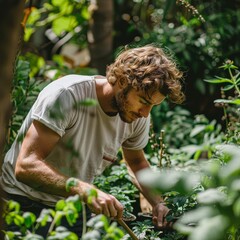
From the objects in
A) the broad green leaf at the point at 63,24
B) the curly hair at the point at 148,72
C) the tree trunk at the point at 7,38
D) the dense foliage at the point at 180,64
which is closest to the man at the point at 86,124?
the curly hair at the point at 148,72

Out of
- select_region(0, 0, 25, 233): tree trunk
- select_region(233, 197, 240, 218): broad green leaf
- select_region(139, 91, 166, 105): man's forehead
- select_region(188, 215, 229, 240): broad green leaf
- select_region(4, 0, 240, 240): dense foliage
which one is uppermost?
select_region(0, 0, 25, 233): tree trunk

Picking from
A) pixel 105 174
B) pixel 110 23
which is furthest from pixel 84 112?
pixel 110 23

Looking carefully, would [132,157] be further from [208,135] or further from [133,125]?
[208,135]

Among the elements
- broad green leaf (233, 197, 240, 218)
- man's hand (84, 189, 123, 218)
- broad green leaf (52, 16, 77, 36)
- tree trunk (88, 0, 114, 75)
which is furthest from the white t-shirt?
broad green leaf (52, 16, 77, 36)

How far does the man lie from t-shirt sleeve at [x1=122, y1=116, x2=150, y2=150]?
0.05 m

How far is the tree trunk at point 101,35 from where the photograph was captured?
19.4ft

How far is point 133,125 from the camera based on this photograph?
10.6 ft

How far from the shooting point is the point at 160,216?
2865 millimetres

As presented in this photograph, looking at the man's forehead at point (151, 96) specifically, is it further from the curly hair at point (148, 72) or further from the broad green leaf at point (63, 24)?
the broad green leaf at point (63, 24)

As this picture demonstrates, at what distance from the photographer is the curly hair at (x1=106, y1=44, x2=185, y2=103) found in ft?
9.54

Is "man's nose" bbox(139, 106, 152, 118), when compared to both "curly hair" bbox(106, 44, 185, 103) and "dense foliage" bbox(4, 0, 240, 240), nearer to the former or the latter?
"curly hair" bbox(106, 44, 185, 103)

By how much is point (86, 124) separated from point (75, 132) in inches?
3.1

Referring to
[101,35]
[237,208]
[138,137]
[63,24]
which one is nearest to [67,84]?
[138,137]

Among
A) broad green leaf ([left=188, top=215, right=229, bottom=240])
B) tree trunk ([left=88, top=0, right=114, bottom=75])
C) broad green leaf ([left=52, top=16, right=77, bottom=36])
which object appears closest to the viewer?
broad green leaf ([left=188, top=215, right=229, bottom=240])
